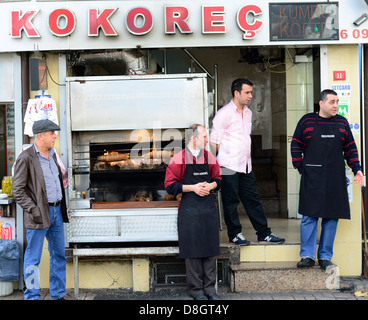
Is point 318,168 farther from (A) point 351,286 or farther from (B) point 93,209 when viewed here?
(B) point 93,209

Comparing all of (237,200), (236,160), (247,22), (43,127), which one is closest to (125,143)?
(43,127)

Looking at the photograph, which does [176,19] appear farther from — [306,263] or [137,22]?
[306,263]

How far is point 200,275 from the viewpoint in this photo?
211 inches

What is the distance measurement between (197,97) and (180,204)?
4.02 ft

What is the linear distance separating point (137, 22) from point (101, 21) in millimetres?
396

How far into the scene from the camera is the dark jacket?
489cm

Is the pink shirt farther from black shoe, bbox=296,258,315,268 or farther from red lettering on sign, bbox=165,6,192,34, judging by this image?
black shoe, bbox=296,258,315,268

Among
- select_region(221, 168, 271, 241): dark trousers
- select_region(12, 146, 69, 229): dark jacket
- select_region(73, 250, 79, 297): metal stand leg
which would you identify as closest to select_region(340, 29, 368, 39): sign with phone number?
select_region(221, 168, 271, 241): dark trousers

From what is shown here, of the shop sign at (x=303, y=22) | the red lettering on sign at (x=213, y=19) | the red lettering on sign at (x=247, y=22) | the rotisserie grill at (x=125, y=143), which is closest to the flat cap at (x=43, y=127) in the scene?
the rotisserie grill at (x=125, y=143)

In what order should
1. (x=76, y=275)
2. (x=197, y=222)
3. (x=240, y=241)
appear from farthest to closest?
(x=240, y=241) < (x=76, y=275) < (x=197, y=222)

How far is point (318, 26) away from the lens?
19.1 feet

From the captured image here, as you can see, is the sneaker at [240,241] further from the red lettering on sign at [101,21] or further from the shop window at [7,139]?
the shop window at [7,139]

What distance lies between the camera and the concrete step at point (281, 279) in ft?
18.6

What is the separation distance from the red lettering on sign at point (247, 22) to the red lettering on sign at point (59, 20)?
72.4 inches
